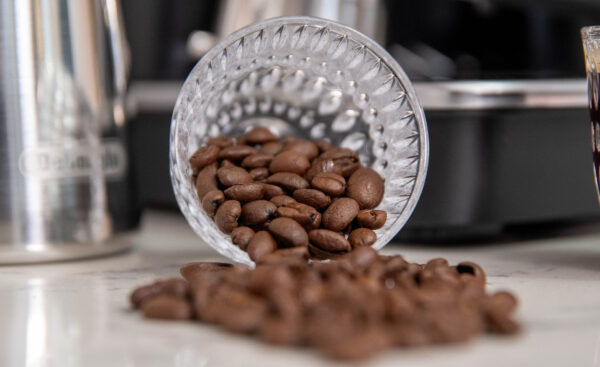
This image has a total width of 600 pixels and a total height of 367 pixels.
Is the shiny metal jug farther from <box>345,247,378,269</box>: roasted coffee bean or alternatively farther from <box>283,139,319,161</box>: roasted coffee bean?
<box>345,247,378,269</box>: roasted coffee bean

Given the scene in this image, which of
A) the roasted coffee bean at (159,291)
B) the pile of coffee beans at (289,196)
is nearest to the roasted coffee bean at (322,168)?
the pile of coffee beans at (289,196)

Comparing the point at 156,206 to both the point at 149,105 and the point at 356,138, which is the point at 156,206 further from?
the point at 356,138

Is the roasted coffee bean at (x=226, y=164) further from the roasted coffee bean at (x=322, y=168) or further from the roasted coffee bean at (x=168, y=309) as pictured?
the roasted coffee bean at (x=168, y=309)

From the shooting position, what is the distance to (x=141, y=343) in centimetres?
50

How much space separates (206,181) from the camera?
0.73m

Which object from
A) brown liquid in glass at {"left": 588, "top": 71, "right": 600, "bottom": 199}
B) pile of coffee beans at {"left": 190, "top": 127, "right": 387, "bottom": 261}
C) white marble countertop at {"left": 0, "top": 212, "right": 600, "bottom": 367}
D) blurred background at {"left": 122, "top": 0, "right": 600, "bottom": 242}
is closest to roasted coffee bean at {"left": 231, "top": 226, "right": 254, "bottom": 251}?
pile of coffee beans at {"left": 190, "top": 127, "right": 387, "bottom": 261}

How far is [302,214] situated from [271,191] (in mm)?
55

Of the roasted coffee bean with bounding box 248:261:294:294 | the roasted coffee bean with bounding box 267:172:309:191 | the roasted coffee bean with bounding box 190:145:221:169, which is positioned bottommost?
the roasted coffee bean with bounding box 248:261:294:294

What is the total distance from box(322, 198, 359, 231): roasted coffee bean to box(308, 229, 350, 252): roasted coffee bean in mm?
22

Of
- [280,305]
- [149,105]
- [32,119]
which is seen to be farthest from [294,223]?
[149,105]

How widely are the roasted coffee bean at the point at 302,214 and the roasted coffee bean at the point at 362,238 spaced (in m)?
0.04

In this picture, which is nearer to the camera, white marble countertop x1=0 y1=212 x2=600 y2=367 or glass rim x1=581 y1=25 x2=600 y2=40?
white marble countertop x1=0 y1=212 x2=600 y2=367

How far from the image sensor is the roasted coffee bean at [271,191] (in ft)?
2.34

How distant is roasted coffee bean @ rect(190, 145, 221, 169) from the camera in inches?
29.2
